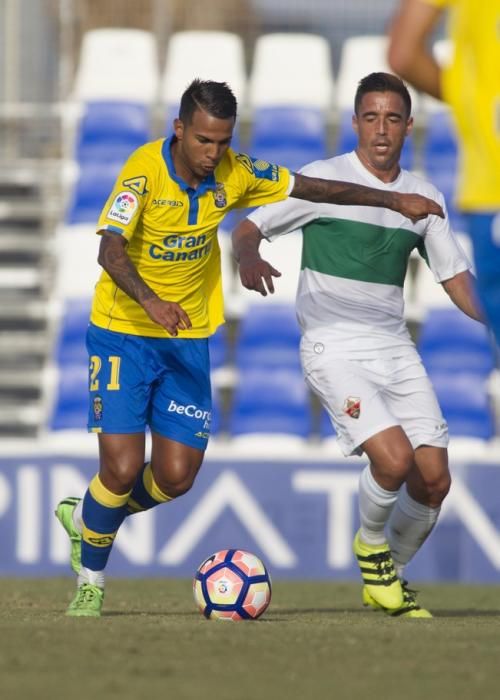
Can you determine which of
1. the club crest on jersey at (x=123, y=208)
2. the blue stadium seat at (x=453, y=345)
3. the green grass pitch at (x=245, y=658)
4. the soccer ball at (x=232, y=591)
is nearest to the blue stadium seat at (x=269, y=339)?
the blue stadium seat at (x=453, y=345)

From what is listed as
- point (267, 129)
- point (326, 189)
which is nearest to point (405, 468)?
point (326, 189)

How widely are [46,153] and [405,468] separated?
945 cm

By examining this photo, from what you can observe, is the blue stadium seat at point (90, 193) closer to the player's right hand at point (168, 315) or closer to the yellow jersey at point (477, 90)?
the player's right hand at point (168, 315)

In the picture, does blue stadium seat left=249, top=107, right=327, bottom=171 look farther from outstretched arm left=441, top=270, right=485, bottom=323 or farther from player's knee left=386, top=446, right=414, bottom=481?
player's knee left=386, top=446, right=414, bottom=481

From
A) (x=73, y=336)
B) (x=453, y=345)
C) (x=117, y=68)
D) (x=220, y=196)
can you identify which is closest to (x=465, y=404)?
(x=453, y=345)

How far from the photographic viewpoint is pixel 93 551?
7.24 metres

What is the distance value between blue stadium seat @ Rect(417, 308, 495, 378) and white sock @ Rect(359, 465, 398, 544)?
537 centimetres

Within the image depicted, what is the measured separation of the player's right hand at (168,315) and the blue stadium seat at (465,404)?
6.37 meters

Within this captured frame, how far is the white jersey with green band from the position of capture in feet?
25.6

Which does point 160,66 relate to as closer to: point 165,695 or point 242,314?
point 242,314

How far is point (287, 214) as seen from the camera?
7.89 m

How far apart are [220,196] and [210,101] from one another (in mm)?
580

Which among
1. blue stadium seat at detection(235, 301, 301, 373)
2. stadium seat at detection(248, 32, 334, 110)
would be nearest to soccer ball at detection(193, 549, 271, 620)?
blue stadium seat at detection(235, 301, 301, 373)

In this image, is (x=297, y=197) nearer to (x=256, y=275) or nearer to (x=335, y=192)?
(x=335, y=192)
